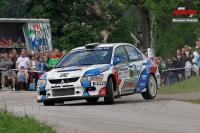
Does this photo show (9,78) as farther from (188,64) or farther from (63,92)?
(63,92)

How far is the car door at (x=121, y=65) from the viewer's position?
1790cm

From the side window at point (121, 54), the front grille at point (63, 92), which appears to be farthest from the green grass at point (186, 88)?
the front grille at point (63, 92)

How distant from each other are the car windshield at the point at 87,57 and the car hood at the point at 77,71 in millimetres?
472

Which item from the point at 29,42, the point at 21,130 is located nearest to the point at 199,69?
the point at 29,42

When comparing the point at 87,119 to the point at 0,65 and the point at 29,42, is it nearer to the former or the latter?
the point at 0,65

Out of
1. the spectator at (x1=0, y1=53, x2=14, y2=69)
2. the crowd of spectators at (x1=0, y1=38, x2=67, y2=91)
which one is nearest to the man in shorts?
the crowd of spectators at (x1=0, y1=38, x2=67, y2=91)

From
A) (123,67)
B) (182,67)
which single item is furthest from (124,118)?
(182,67)

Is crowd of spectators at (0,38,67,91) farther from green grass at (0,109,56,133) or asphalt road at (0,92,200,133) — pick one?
green grass at (0,109,56,133)

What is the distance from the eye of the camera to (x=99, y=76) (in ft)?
55.7

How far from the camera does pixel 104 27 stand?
43406 millimetres

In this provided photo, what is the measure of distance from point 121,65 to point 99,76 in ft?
4.46

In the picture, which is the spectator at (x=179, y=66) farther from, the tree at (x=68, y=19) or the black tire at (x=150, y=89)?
the black tire at (x=150, y=89)

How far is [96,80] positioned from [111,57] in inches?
54.6

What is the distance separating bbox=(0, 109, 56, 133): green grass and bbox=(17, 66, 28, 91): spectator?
14.7 metres
